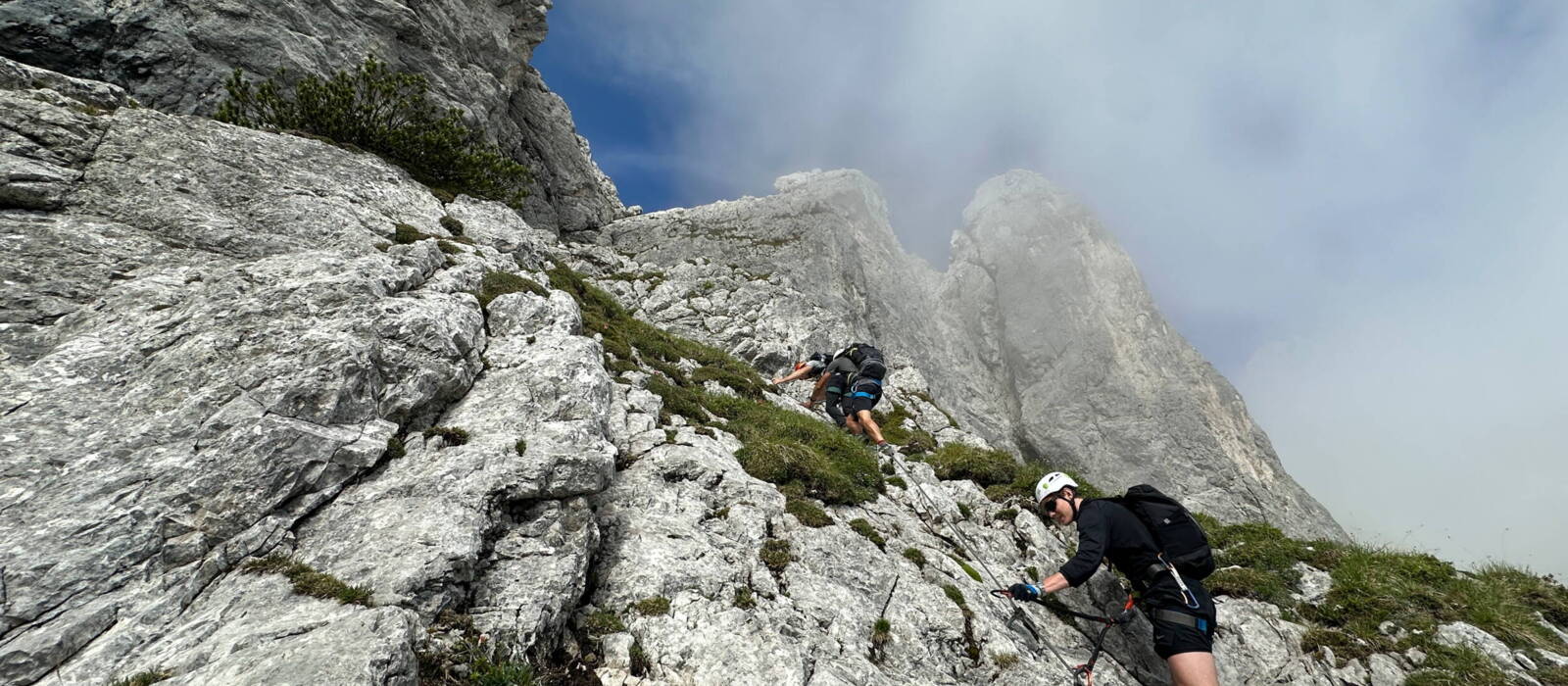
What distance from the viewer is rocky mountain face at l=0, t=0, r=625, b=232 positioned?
21609 mm

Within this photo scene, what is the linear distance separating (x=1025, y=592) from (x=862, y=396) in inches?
358

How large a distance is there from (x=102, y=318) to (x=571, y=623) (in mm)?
9697

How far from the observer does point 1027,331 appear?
238ft

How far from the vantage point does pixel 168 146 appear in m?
16.0

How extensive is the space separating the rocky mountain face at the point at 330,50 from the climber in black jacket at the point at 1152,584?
33554mm

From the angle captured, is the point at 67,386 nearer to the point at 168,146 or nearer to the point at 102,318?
the point at 102,318

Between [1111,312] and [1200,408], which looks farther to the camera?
[1111,312]

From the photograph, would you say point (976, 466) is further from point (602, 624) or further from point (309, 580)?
point (309, 580)

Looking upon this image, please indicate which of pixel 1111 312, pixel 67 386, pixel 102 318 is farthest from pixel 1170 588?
pixel 1111 312

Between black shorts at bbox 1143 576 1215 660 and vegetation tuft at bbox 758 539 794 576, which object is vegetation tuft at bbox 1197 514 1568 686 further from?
vegetation tuft at bbox 758 539 794 576

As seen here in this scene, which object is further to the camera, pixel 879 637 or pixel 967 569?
pixel 967 569

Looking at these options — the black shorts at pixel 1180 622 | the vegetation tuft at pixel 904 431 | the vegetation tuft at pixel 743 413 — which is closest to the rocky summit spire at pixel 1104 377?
the vegetation tuft at pixel 904 431

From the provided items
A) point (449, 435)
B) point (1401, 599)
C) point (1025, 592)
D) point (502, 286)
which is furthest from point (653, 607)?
point (1401, 599)

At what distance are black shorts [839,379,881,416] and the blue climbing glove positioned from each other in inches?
339
